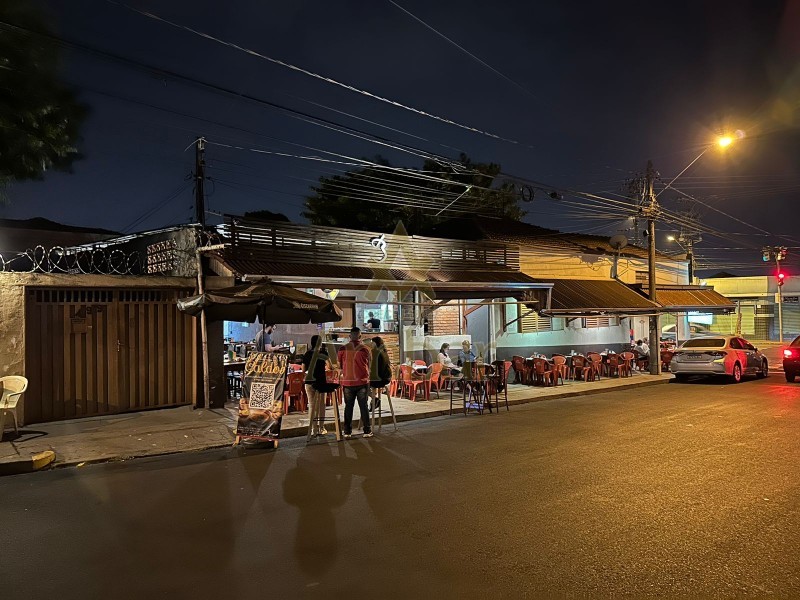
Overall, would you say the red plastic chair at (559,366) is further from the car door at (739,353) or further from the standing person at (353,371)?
the standing person at (353,371)

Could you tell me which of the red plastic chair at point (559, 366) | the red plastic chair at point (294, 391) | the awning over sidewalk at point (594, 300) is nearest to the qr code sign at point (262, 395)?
the red plastic chair at point (294, 391)

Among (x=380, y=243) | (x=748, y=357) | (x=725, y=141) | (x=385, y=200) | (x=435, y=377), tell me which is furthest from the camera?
(x=385, y=200)

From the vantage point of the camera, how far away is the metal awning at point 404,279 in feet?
41.9

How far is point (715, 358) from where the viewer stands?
1855 centimetres

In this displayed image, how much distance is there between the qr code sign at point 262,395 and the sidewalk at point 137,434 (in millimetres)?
914

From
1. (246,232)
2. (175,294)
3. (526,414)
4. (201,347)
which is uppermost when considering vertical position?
(246,232)

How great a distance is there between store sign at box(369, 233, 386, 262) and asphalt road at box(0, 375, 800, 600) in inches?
293

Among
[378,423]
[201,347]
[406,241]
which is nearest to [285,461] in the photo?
[378,423]

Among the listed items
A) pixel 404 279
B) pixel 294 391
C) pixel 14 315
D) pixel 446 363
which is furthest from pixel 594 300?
pixel 14 315

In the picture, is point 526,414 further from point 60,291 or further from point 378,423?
point 60,291

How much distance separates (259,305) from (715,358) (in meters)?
14.8

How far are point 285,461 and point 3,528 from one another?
11.8 ft

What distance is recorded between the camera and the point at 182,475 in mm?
7770

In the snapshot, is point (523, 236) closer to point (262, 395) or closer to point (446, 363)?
point (446, 363)
